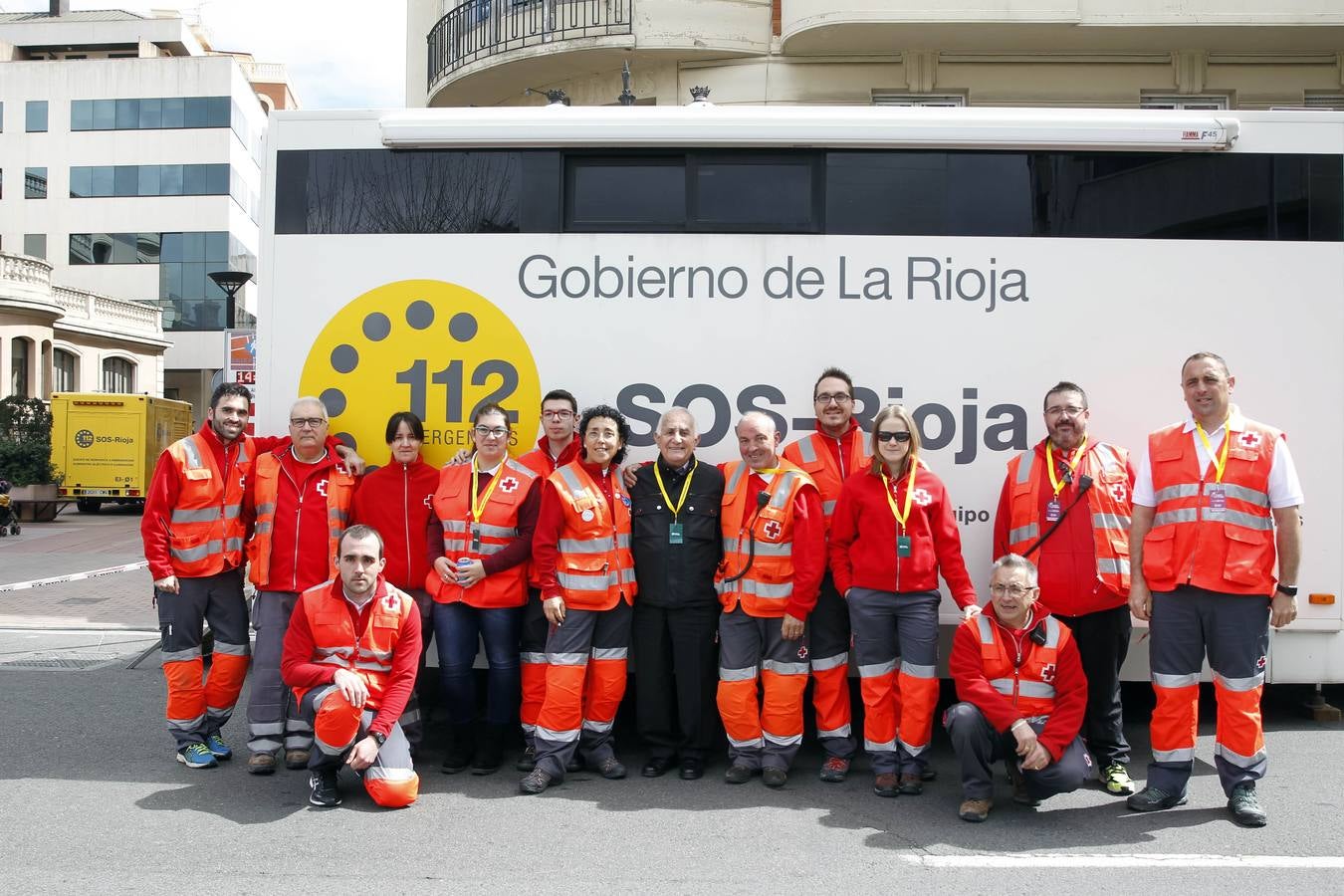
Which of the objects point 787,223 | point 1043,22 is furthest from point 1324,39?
point 787,223

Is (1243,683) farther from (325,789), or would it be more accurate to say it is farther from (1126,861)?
(325,789)

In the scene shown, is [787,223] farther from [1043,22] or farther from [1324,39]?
[1324,39]

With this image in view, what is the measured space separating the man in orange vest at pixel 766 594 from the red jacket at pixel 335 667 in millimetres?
1440

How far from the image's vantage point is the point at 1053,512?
187 inches

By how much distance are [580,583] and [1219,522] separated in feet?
9.24

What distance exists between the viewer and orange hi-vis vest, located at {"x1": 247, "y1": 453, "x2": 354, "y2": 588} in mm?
5055

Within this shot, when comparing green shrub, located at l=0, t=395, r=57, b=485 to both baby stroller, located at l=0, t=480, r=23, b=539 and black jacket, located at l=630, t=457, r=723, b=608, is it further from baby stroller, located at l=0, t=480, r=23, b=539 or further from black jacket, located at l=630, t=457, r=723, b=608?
black jacket, located at l=630, t=457, r=723, b=608

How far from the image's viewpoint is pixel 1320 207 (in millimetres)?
5156

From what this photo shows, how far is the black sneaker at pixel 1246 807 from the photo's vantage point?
4.28 m

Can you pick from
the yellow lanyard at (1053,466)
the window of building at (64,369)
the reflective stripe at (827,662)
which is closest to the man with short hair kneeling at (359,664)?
the reflective stripe at (827,662)

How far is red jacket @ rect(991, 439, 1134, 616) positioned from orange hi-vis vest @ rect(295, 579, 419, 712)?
3003 mm

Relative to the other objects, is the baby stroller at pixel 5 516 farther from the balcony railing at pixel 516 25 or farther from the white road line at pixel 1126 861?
the white road line at pixel 1126 861

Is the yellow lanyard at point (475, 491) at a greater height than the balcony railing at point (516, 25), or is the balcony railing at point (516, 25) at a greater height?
the balcony railing at point (516, 25)

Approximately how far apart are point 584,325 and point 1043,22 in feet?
30.9
